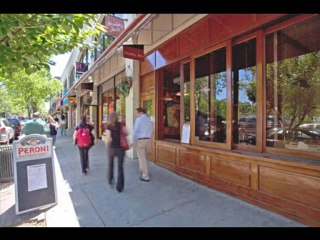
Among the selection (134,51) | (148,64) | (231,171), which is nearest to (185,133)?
(231,171)

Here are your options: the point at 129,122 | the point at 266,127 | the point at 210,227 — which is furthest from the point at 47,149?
the point at 129,122

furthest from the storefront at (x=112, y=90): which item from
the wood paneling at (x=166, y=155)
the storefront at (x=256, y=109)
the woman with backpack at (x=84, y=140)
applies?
the storefront at (x=256, y=109)

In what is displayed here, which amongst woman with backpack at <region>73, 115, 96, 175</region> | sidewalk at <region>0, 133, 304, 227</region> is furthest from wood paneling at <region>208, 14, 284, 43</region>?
woman with backpack at <region>73, 115, 96, 175</region>

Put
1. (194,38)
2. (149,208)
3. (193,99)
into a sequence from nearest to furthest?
1. (149,208)
2. (194,38)
3. (193,99)

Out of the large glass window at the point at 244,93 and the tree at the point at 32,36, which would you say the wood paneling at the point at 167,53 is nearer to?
the large glass window at the point at 244,93

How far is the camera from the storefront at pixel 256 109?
13.4 feet

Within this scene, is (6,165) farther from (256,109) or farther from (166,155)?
(256,109)

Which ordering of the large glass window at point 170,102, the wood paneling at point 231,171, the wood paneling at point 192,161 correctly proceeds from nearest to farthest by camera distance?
the wood paneling at point 231,171
the wood paneling at point 192,161
the large glass window at point 170,102

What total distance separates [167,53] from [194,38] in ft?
4.24

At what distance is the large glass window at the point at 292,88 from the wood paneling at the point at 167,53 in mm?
2823

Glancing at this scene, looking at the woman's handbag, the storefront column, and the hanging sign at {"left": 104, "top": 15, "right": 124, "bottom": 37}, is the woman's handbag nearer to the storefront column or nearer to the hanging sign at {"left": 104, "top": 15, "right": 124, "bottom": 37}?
the storefront column

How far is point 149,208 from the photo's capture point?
4539mm

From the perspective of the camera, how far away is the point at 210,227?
12.5 ft

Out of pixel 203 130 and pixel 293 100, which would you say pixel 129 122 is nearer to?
pixel 203 130
